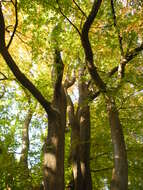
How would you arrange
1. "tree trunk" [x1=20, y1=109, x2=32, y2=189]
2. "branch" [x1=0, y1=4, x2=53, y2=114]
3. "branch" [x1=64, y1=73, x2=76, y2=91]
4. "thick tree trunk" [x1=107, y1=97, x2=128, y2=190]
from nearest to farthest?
"thick tree trunk" [x1=107, y1=97, x2=128, y2=190] < "branch" [x1=0, y1=4, x2=53, y2=114] < "tree trunk" [x1=20, y1=109, x2=32, y2=189] < "branch" [x1=64, y1=73, x2=76, y2=91]

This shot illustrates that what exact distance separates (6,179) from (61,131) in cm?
272

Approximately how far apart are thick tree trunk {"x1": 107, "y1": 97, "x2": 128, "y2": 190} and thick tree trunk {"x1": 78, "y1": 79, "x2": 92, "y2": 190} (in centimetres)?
112

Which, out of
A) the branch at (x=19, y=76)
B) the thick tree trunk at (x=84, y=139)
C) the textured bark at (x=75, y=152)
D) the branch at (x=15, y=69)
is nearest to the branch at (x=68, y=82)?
the thick tree trunk at (x=84, y=139)

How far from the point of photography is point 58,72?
8219 millimetres

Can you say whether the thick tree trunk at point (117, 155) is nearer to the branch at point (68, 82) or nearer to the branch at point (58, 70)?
the branch at point (58, 70)

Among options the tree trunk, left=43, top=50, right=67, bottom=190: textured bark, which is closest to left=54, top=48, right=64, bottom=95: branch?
left=43, top=50, right=67, bottom=190: textured bark

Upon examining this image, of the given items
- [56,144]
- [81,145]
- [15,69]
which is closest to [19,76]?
[15,69]

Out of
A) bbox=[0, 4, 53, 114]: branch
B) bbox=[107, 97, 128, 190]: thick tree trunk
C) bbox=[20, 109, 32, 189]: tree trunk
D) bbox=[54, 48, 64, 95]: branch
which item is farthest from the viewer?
bbox=[20, 109, 32, 189]: tree trunk

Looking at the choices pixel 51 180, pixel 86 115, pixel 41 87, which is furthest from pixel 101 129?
pixel 51 180

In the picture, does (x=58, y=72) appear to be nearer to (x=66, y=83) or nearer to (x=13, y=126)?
(x=66, y=83)

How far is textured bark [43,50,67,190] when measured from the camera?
6693 millimetres

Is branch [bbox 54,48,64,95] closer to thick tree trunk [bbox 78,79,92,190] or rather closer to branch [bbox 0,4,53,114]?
thick tree trunk [bbox 78,79,92,190]

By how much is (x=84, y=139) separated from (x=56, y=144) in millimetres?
2784

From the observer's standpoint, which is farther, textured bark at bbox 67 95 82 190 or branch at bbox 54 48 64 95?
textured bark at bbox 67 95 82 190
